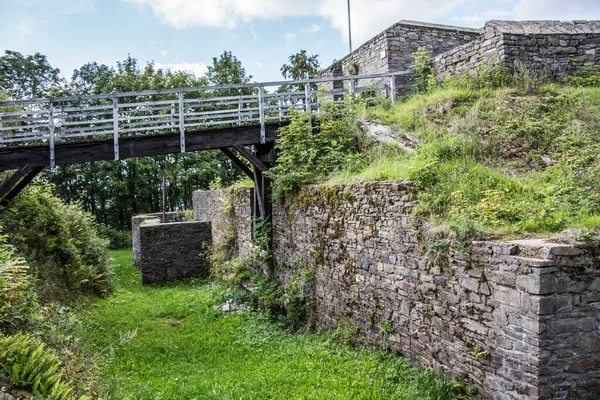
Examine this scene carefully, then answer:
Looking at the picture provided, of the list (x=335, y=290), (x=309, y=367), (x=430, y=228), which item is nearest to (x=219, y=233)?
(x=335, y=290)

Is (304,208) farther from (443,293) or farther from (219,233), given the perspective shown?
(219,233)

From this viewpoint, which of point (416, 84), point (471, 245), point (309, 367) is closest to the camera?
point (471, 245)

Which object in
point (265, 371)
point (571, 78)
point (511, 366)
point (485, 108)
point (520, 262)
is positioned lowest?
point (265, 371)

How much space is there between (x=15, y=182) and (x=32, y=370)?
5.94 m

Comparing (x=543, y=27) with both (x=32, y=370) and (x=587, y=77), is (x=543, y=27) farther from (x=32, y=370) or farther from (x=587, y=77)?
(x=32, y=370)

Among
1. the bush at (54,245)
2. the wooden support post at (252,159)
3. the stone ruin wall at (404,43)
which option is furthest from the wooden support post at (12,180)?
the stone ruin wall at (404,43)

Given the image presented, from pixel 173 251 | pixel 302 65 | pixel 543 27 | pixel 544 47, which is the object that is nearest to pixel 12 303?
pixel 173 251

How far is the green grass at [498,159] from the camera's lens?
4578mm

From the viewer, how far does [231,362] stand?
6.82 meters

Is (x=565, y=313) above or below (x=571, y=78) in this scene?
below

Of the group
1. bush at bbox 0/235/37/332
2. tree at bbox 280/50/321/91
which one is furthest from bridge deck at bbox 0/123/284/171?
tree at bbox 280/50/321/91

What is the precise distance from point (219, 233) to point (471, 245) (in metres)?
10.8

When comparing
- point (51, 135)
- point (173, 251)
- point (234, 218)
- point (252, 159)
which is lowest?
point (173, 251)

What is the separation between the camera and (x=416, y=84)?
1075 cm
